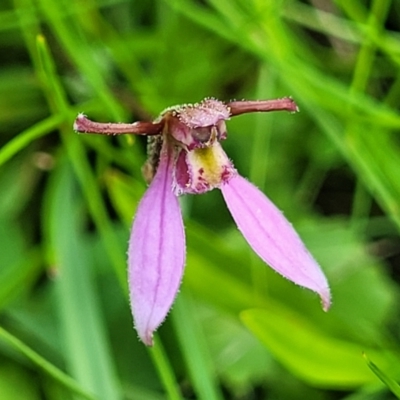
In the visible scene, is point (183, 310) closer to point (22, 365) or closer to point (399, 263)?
point (22, 365)

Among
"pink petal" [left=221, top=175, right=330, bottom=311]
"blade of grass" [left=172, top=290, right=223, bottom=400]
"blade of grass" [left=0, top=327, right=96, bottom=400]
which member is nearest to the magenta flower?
"pink petal" [left=221, top=175, right=330, bottom=311]

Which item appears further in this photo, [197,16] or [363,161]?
[197,16]

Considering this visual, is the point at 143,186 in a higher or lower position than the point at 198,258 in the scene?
higher

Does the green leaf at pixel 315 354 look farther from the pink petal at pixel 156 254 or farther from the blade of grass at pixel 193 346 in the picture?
the pink petal at pixel 156 254

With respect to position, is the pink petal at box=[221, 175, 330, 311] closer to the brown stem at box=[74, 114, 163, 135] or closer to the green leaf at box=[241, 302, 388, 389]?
the brown stem at box=[74, 114, 163, 135]

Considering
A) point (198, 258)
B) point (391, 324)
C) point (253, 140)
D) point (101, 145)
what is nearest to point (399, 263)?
point (391, 324)

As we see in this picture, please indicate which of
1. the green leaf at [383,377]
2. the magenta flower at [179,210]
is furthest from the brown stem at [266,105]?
the green leaf at [383,377]

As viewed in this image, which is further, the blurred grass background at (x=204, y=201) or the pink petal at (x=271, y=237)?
the blurred grass background at (x=204, y=201)

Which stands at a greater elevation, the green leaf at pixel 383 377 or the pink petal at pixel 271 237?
the pink petal at pixel 271 237
